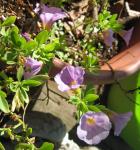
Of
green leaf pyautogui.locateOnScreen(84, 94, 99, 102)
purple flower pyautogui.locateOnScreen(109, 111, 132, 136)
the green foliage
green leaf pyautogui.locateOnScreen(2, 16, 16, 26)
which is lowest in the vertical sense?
purple flower pyautogui.locateOnScreen(109, 111, 132, 136)

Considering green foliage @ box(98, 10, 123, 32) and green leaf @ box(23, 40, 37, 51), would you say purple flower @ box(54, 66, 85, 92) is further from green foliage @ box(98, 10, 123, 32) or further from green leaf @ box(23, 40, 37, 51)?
green foliage @ box(98, 10, 123, 32)

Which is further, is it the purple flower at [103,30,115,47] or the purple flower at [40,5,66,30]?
the purple flower at [103,30,115,47]

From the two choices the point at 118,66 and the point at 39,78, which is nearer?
the point at 39,78

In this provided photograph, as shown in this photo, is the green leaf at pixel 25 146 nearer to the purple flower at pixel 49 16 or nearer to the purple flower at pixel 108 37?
the purple flower at pixel 49 16

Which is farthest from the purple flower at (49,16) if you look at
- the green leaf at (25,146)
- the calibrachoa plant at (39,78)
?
the green leaf at (25,146)

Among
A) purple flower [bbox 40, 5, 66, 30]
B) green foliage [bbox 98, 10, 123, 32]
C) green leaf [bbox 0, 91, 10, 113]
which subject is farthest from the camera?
green foliage [bbox 98, 10, 123, 32]

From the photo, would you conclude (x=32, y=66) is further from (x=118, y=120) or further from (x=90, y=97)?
(x=118, y=120)

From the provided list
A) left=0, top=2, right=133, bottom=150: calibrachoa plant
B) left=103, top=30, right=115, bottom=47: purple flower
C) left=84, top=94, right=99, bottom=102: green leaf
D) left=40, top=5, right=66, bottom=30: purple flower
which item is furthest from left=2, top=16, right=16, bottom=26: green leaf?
left=103, top=30, right=115, bottom=47: purple flower

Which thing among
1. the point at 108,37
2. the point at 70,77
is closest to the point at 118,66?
the point at 108,37
